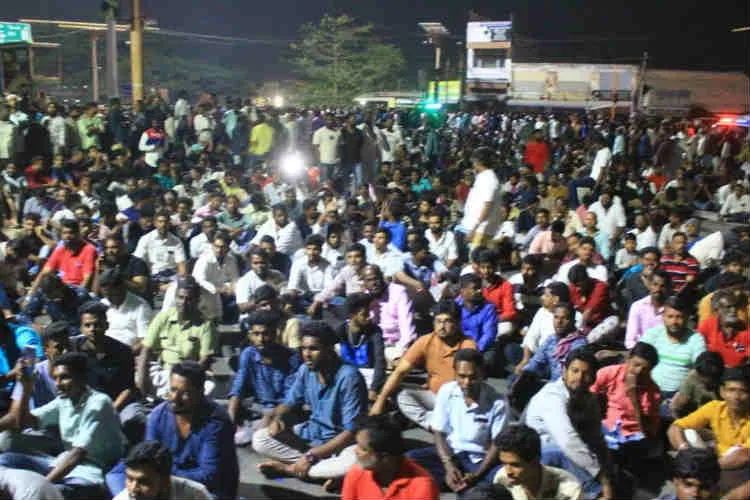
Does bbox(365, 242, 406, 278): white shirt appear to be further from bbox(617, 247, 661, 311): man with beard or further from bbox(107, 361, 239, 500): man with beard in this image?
bbox(107, 361, 239, 500): man with beard

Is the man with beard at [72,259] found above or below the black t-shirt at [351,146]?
below

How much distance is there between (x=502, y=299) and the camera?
6.70 metres

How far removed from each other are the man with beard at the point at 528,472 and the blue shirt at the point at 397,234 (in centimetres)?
508

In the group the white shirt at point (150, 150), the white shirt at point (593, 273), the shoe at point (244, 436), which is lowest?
the shoe at point (244, 436)

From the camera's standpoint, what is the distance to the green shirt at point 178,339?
18.2ft

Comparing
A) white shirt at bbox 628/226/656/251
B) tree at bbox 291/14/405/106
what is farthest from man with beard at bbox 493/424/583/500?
tree at bbox 291/14/405/106

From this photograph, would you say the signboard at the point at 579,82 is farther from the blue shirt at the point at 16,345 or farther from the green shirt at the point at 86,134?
the blue shirt at the point at 16,345

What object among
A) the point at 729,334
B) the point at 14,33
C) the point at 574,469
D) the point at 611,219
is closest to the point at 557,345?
the point at 729,334

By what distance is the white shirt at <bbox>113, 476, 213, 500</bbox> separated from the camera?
3472 millimetres

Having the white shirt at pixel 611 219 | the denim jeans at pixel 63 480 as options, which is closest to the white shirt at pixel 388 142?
the white shirt at pixel 611 219

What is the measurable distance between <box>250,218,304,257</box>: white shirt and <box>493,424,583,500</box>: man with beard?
5341 millimetres

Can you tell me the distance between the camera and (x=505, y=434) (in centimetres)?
351

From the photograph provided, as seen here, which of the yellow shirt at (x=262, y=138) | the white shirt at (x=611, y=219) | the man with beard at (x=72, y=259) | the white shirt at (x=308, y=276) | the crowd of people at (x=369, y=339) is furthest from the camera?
the yellow shirt at (x=262, y=138)

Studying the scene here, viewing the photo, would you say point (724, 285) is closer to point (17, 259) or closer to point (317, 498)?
point (317, 498)
